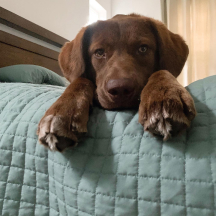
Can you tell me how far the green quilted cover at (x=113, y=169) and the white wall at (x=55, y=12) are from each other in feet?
6.86

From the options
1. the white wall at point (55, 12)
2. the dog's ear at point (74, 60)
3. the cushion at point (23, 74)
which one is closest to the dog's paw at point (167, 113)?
the dog's ear at point (74, 60)

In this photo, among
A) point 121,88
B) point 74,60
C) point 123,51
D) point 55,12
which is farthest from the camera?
point 55,12

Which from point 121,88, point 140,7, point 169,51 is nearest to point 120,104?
point 121,88

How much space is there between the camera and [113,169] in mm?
575

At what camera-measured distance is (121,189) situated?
0.55 m

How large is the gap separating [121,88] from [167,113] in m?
0.25

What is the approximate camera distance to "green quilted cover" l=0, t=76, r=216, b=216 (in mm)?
481

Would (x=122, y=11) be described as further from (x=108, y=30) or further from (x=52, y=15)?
(x=108, y=30)

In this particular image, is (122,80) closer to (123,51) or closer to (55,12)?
(123,51)

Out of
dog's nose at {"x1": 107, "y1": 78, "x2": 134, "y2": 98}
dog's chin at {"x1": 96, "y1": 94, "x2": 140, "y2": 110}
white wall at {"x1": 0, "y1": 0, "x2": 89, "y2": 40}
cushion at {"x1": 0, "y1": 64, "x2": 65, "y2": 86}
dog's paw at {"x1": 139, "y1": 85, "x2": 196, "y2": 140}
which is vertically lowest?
dog's paw at {"x1": 139, "y1": 85, "x2": 196, "y2": 140}

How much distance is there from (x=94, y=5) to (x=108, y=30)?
3.70 m

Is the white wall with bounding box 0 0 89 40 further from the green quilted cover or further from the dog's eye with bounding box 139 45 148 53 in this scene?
the green quilted cover

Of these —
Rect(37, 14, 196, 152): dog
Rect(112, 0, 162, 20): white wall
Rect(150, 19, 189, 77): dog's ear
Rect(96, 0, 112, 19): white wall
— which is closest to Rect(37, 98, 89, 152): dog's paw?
Rect(37, 14, 196, 152): dog

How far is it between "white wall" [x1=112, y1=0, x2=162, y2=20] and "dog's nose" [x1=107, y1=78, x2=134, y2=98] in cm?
380
